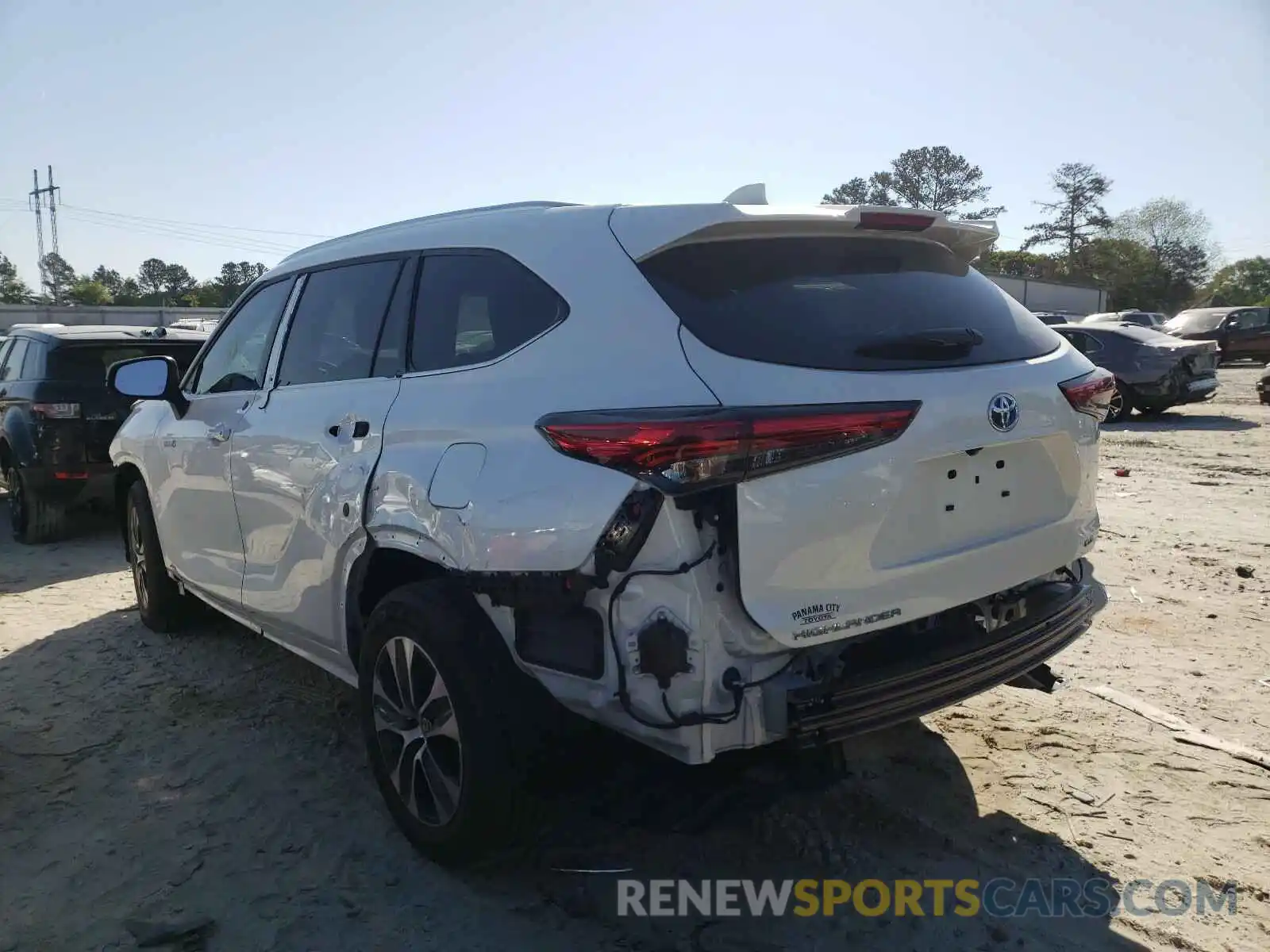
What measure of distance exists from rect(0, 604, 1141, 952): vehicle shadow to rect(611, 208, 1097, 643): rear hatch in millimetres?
552

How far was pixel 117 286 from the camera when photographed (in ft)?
287

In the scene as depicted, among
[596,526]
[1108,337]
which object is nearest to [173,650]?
[596,526]

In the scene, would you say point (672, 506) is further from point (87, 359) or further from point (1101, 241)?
point (1101, 241)

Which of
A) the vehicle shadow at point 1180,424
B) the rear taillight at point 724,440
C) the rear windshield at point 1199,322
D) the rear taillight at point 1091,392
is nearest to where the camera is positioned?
the rear taillight at point 724,440

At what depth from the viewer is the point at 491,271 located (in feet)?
9.71

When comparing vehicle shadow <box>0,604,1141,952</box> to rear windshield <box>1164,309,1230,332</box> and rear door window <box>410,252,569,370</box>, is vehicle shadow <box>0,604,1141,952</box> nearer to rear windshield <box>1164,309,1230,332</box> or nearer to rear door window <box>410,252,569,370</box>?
rear door window <box>410,252,569,370</box>

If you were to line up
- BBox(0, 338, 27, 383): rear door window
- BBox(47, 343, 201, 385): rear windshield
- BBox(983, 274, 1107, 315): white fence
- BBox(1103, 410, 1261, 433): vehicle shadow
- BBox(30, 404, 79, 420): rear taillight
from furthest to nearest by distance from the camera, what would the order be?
1. BBox(983, 274, 1107, 315): white fence
2. BBox(1103, 410, 1261, 433): vehicle shadow
3. BBox(0, 338, 27, 383): rear door window
4. BBox(47, 343, 201, 385): rear windshield
5. BBox(30, 404, 79, 420): rear taillight

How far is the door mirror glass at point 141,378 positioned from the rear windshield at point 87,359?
3529 millimetres

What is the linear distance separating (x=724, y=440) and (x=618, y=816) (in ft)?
4.26

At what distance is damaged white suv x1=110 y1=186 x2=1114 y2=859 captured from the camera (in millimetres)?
2260

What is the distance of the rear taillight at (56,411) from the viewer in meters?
7.72

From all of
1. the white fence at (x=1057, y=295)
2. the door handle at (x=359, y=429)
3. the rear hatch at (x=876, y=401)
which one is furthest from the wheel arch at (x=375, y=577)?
the white fence at (x=1057, y=295)

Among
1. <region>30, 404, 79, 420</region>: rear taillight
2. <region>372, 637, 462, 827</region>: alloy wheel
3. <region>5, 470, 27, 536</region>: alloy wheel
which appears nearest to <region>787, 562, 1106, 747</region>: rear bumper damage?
<region>372, 637, 462, 827</region>: alloy wheel

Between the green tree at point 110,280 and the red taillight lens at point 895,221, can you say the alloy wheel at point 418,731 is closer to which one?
the red taillight lens at point 895,221
